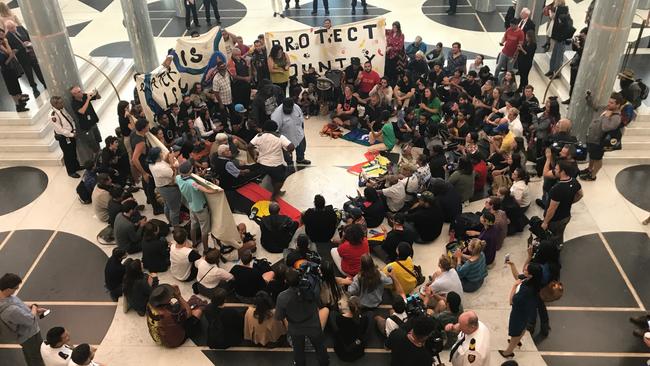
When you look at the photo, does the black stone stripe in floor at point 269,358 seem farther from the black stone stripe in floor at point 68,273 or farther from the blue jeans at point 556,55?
the blue jeans at point 556,55

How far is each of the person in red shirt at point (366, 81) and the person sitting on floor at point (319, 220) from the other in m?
4.33

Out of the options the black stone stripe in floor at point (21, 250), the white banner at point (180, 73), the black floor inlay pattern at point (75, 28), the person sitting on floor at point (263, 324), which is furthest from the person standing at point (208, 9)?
the person sitting on floor at point (263, 324)

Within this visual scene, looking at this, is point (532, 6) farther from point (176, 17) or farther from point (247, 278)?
point (247, 278)

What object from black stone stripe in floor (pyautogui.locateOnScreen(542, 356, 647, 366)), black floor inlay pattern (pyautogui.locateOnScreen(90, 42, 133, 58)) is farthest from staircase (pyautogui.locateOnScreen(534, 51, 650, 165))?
black floor inlay pattern (pyautogui.locateOnScreen(90, 42, 133, 58))

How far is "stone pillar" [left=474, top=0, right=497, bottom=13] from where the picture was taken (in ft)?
61.2

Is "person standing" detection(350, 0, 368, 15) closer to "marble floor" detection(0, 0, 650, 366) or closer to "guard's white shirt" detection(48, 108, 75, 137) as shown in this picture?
"marble floor" detection(0, 0, 650, 366)

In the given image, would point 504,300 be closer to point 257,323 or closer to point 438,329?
point 438,329

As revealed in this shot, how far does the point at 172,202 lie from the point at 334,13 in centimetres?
1149

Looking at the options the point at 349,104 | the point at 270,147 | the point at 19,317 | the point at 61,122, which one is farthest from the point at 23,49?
the point at 19,317

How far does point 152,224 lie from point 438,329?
14.8 feet

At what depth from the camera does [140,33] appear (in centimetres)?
1428

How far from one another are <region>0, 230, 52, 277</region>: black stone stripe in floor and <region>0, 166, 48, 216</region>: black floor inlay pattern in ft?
2.97

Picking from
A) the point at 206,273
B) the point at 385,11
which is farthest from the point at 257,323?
the point at 385,11

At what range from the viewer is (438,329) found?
23.7ft
